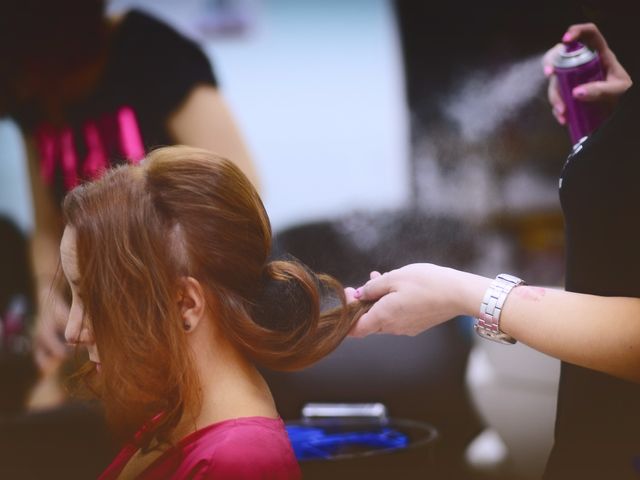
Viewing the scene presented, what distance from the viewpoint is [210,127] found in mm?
1974

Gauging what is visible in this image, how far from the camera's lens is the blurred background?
2004 mm

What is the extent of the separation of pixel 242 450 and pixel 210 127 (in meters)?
1.01

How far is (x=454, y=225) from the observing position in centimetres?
206

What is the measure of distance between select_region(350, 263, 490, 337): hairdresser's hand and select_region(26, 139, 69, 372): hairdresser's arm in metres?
1.18

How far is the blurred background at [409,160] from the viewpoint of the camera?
6.57 feet

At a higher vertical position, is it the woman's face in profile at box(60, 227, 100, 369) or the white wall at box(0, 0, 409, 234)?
the white wall at box(0, 0, 409, 234)

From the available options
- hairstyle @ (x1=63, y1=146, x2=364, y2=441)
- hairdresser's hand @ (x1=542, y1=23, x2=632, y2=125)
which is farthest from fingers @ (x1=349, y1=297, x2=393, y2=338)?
hairdresser's hand @ (x1=542, y1=23, x2=632, y2=125)

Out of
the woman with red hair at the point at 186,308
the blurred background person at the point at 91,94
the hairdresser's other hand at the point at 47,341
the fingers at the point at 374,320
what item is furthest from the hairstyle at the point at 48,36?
the fingers at the point at 374,320

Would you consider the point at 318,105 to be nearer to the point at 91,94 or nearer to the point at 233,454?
the point at 91,94

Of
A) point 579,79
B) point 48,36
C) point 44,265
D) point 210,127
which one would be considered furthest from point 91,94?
point 579,79

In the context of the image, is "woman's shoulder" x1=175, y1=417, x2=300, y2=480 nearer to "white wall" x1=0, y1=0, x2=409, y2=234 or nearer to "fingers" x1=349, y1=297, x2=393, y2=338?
"fingers" x1=349, y1=297, x2=393, y2=338

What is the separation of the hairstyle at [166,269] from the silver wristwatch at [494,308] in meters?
0.33

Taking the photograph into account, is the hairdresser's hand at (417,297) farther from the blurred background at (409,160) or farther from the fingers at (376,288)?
the blurred background at (409,160)

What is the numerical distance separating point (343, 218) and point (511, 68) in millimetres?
Answer: 606
